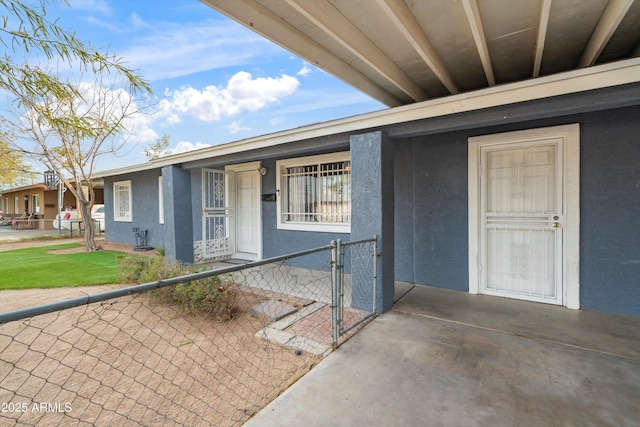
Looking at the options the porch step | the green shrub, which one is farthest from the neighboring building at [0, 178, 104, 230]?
the porch step

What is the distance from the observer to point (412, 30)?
248 centimetres

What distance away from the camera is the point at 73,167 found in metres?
7.75

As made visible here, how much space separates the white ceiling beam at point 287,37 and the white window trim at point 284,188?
1.76m

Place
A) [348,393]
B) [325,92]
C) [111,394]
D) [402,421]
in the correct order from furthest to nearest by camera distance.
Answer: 1. [325,92]
2. [111,394]
3. [348,393]
4. [402,421]

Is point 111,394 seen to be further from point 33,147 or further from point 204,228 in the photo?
point 33,147

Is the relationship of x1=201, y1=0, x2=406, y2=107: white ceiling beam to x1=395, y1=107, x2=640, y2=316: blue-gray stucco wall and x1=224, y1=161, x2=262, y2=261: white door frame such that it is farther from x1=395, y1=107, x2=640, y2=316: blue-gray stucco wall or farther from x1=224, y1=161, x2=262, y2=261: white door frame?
x1=224, y1=161, x2=262, y2=261: white door frame

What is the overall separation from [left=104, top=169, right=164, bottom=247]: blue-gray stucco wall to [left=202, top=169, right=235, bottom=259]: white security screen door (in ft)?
9.27

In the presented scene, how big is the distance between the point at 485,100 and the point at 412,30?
3.14ft

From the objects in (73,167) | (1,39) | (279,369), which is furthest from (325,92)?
(279,369)

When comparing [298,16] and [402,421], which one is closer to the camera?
[402,421]

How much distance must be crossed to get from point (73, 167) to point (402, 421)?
31.5 ft

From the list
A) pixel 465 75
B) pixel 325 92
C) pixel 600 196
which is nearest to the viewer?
pixel 600 196

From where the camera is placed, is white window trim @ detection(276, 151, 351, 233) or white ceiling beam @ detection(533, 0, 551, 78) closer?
white ceiling beam @ detection(533, 0, 551, 78)

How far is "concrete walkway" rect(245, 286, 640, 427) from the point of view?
5.95 ft
